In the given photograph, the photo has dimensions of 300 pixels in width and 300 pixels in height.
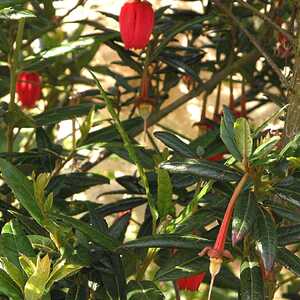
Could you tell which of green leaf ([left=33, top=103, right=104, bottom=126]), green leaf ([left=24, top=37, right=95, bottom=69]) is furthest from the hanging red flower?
green leaf ([left=24, top=37, right=95, bottom=69])

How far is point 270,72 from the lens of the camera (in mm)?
1741

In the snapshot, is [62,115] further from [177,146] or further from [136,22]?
[177,146]

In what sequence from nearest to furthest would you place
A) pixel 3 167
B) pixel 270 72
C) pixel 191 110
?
pixel 3 167 < pixel 270 72 < pixel 191 110

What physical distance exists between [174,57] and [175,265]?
66 centimetres

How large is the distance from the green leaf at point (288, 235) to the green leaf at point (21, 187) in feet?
0.81

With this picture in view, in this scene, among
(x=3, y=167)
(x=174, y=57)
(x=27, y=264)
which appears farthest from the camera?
(x=174, y=57)

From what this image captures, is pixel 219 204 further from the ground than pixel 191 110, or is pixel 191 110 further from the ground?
pixel 219 204

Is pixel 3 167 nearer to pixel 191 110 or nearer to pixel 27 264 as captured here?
pixel 27 264

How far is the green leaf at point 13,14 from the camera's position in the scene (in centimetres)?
108

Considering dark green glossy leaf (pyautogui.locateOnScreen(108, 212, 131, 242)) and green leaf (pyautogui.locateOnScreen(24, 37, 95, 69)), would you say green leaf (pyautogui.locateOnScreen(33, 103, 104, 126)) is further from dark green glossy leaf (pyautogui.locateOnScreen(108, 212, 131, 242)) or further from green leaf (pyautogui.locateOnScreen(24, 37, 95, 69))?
dark green glossy leaf (pyautogui.locateOnScreen(108, 212, 131, 242))

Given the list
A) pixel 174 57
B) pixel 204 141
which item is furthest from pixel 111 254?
pixel 174 57

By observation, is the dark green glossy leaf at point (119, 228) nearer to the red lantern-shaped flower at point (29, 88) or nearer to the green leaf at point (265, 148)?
the green leaf at point (265, 148)

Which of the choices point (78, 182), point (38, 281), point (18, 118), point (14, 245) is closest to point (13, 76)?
point (18, 118)

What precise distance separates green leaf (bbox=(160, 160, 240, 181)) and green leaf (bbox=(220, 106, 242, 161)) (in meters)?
0.03
